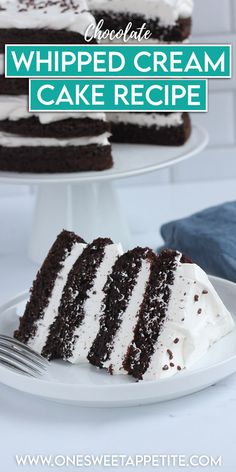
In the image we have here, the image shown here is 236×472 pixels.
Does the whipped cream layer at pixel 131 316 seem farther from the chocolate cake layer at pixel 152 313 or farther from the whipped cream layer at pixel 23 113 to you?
the whipped cream layer at pixel 23 113

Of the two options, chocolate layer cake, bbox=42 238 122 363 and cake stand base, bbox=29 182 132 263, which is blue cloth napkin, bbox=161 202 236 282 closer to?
cake stand base, bbox=29 182 132 263

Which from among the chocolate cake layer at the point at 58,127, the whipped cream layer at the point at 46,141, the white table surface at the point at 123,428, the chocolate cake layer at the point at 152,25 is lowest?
the white table surface at the point at 123,428

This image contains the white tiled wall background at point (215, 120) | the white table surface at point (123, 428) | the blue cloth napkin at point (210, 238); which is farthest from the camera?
the white tiled wall background at point (215, 120)

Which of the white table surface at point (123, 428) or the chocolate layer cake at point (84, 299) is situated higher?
the chocolate layer cake at point (84, 299)

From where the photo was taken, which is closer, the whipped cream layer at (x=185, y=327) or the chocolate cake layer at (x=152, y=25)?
the whipped cream layer at (x=185, y=327)

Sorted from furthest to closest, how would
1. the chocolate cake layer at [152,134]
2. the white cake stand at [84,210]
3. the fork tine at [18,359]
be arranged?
1. the chocolate cake layer at [152,134]
2. the white cake stand at [84,210]
3. the fork tine at [18,359]

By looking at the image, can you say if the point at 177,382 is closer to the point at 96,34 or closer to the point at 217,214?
the point at 217,214

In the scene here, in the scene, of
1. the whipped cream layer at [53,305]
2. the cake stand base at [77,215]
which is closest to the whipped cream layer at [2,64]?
the cake stand base at [77,215]
